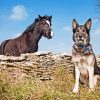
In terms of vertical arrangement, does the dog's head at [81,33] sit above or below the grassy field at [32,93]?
above

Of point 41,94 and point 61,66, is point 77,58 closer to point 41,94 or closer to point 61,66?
point 61,66

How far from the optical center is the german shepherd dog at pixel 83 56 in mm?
10337

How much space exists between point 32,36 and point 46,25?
638mm

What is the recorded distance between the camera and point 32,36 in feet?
49.5

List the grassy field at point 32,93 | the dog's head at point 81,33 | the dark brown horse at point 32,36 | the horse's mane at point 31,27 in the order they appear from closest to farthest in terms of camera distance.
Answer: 1. the grassy field at point 32,93
2. the dog's head at point 81,33
3. the dark brown horse at point 32,36
4. the horse's mane at point 31,27

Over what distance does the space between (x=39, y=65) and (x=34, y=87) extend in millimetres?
2111

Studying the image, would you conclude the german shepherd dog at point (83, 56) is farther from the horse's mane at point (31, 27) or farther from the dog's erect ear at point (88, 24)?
the horse's mane at point (31, 27)

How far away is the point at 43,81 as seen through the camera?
1106cm

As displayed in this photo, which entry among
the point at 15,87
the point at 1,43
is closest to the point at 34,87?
the point at 15,87

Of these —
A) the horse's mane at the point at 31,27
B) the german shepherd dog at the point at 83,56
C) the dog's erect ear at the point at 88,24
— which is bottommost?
the german shepherd dog at the point at 83,56

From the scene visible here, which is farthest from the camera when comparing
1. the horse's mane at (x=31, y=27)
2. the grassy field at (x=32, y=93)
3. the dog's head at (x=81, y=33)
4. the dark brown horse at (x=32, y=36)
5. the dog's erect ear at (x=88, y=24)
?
the horse's mane at (x=31, y=27)

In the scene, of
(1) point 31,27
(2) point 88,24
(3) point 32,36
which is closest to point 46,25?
(1) point 31,27

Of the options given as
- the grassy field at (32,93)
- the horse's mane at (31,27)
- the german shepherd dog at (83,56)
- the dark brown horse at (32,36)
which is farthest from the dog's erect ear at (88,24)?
the horse's mane at (31,27)

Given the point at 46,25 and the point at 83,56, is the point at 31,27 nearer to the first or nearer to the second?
the point at 46,25
